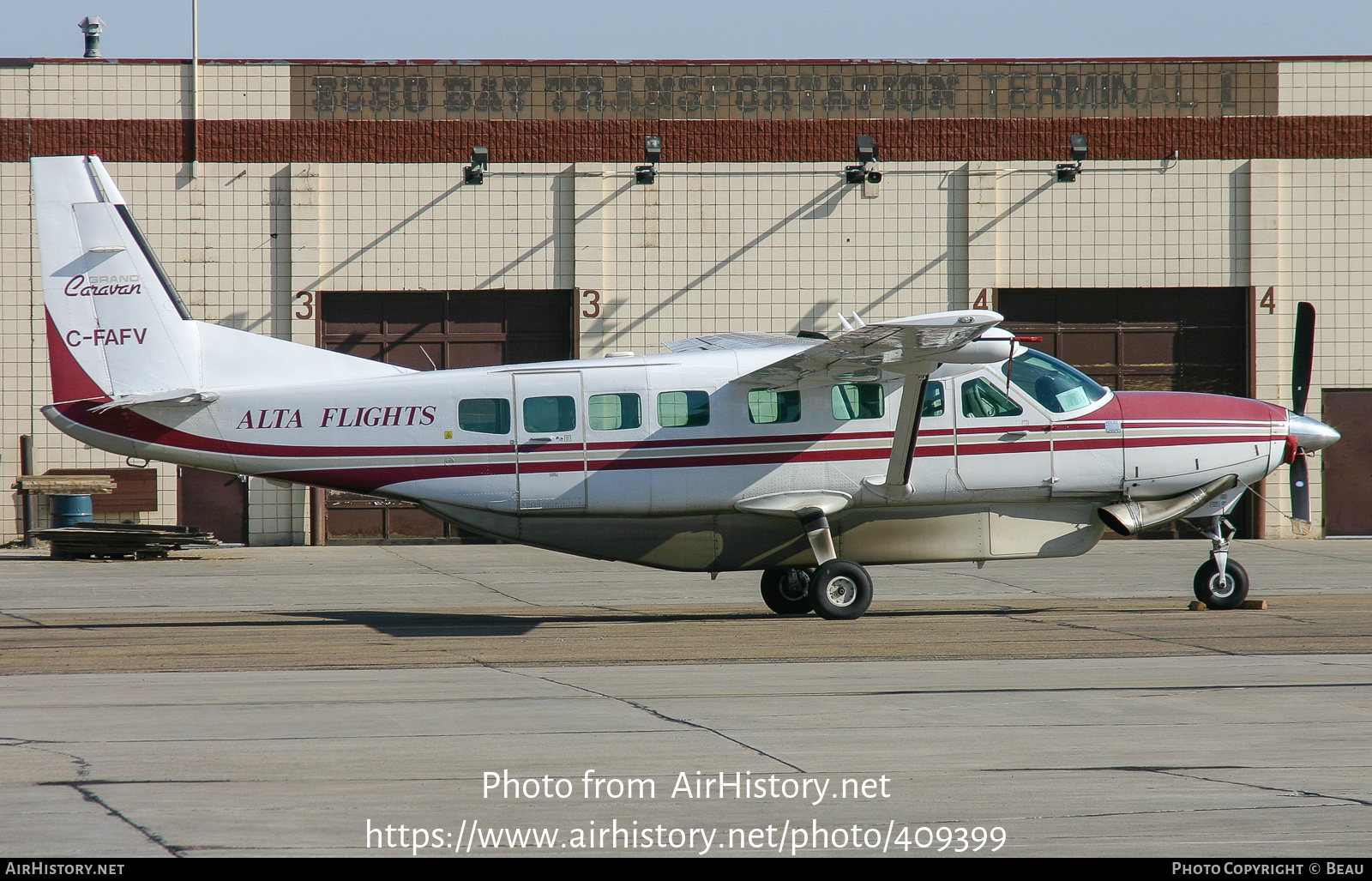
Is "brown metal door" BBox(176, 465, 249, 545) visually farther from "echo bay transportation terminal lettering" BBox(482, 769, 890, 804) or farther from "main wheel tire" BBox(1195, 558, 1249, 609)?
"echo bay transportation terminal lettering" BBox(482, 769, 890, 804)

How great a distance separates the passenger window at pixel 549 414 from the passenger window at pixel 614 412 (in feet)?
0.65

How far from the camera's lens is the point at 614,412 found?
528 inches

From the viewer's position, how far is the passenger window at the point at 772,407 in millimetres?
13562

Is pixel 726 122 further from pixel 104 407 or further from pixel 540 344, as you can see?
pixel 104 407

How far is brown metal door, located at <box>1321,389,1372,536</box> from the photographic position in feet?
87.1

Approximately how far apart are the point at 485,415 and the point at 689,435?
2125 millimetres

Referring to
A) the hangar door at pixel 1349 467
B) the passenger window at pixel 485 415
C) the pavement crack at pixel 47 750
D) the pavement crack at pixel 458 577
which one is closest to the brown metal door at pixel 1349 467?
the hangar door at pixel 1349 467

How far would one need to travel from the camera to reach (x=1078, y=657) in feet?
34.2

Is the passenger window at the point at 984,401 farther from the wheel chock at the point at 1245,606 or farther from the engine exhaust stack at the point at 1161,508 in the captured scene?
the wheel chock at the point at 1245,606

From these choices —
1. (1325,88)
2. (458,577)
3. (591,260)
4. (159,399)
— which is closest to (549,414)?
(159,399)

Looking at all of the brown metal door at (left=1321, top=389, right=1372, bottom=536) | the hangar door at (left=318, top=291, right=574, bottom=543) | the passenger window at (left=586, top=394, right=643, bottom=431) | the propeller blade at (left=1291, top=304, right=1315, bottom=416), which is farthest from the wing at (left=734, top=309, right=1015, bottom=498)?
the brown metal door at (left=1321, top=389, right=1372, bottom=536)

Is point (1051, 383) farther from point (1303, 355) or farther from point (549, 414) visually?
point (549, 414)

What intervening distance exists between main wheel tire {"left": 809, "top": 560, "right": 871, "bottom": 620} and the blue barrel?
16596 millimetres

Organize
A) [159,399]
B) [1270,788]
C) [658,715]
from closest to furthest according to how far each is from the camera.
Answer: [1270,788] < [658,715] < [159,399]
